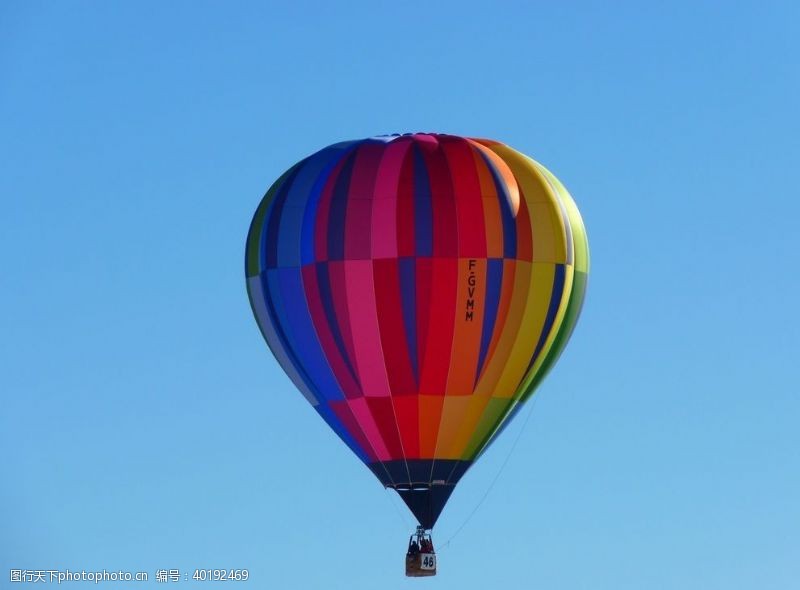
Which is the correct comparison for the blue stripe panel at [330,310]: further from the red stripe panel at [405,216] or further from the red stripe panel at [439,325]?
the red stripe panel at [405,216]

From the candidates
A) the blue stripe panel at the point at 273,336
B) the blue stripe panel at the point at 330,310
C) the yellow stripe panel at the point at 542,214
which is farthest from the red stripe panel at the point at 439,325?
the blue stripe panel at the point at 273,336

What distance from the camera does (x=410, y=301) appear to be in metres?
85.5

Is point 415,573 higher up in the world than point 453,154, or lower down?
lower down

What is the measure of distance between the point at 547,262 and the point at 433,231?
8.34 ft

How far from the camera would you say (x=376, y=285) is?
85.6 m

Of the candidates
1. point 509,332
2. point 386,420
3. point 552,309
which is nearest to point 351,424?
point 386,420

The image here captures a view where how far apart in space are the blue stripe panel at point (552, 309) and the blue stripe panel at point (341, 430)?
3.72 m

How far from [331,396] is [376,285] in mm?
2611

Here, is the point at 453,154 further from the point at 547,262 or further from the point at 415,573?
the point at 415,573

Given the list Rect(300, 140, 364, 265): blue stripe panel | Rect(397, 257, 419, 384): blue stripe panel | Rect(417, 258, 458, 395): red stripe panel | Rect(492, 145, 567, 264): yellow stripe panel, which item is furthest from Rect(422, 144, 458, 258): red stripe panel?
Rect(300, 140, 364, 265): blue stripe panel

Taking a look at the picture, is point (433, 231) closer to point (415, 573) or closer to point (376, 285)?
point (376, 285)

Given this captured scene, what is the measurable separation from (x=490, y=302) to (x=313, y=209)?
420 centimetres

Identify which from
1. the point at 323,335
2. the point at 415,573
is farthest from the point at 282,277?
Result: the point at 415,573

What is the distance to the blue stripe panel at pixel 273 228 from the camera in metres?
86.9
